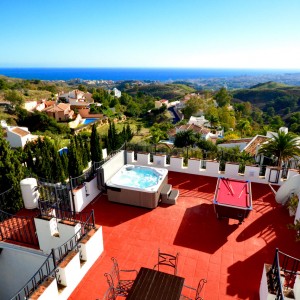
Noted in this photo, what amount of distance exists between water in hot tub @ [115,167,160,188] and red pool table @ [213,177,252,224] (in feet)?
8.73

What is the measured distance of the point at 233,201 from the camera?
7.64 m

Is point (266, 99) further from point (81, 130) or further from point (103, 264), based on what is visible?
point (103, 264)

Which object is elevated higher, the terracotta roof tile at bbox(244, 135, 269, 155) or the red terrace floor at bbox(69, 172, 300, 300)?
the red terrace floor at bbox(69, 172, 300, 300)

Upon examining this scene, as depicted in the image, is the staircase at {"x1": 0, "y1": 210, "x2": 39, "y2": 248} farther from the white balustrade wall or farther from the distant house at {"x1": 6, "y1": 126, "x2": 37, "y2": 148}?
the distant house at {"x1": 6, "y1": 126, "x2": 37, "y2": 148}

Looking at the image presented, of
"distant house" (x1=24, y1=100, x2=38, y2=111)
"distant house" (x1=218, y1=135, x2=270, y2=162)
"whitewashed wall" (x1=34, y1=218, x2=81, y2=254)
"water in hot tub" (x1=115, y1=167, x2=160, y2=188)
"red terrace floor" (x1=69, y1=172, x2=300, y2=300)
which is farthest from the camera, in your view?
"distant house" (x1=24, y1=100, x2=38, y2=111)

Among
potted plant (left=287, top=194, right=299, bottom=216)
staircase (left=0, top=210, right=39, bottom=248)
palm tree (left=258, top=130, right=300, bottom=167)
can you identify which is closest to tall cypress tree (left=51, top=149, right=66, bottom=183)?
staircase (left=0, top=210, right=39, bottom=248)

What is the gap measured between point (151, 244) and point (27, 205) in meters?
Answer: 4.84

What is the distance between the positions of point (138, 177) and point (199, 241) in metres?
4.12

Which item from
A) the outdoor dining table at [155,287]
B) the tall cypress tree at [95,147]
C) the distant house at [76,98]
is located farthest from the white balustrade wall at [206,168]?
the distant house at [76,98]

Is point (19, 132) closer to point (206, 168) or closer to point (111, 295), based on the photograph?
point (206, 168)

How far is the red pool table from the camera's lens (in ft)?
24.2

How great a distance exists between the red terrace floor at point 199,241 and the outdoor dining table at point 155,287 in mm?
1172

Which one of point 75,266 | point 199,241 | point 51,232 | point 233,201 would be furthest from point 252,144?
point 75,266

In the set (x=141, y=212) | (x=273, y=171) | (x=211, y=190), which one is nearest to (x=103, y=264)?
(x=141, y=212)
